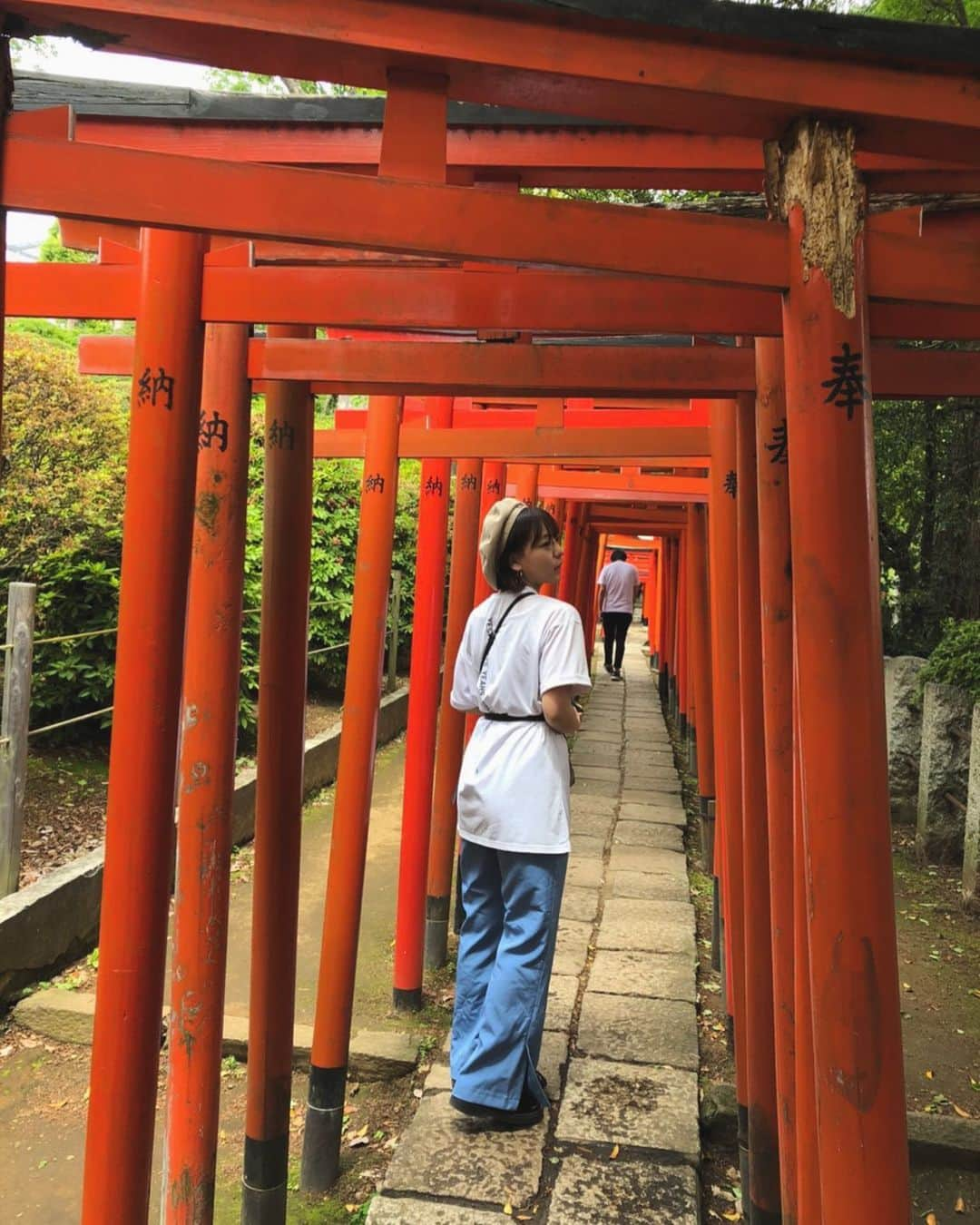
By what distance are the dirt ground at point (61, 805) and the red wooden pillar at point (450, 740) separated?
1.81 meters

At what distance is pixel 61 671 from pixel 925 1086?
4.82 m

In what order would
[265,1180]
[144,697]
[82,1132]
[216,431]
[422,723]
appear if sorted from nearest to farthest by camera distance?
[144,697]
[216,431]
[265,1180]
[82,1132]
[422,723]

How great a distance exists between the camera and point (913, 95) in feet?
4.81

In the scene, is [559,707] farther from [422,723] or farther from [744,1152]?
[422,723]

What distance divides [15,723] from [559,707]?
2.69 meters

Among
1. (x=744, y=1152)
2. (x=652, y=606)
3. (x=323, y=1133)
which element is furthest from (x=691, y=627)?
(x=652, y=606)

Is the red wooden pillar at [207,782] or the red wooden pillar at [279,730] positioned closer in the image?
the red wooden pillar at [207,782]

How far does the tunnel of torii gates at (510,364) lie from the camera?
1441mm

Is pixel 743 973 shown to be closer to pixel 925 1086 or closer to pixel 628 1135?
pixel 628 1135

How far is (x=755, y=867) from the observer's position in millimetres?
2393

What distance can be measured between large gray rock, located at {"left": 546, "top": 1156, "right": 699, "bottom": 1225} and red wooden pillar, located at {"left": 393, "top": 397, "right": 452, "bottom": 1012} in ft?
4.23

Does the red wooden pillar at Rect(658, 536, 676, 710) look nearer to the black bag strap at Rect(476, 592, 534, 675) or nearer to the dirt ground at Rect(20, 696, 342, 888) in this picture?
the dirt ground at Rect(20, 696, 342, 888)

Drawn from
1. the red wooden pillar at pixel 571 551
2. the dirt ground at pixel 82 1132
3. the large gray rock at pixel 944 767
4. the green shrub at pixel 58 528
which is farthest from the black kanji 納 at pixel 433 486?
the red wooden pillar at pixel 571 551

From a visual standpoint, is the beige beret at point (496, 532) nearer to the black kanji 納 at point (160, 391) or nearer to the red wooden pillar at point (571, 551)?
the black kanji 納 at point (160, 391)
